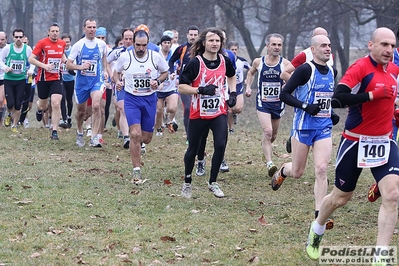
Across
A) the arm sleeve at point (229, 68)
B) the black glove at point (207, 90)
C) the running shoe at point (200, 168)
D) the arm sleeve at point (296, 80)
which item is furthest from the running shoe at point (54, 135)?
the arm sleeve at point (296, 80)

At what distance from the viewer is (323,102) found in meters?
8.32

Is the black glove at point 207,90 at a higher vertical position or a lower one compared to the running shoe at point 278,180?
higher

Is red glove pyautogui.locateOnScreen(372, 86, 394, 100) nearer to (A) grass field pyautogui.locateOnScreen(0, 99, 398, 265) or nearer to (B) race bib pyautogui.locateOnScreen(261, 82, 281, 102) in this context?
(A) grass field pyautogui.locateOnScreen(0, 99, 398, 265)

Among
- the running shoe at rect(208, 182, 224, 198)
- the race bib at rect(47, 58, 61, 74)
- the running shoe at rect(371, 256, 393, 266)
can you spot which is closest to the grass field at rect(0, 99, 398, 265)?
the running shoe at rect(208, 182, 224, 198)

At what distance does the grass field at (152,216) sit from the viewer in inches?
272


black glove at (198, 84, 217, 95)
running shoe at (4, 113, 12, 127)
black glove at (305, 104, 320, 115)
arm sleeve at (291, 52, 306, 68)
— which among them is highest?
arm sleeve at (291, 52, 306, 68)

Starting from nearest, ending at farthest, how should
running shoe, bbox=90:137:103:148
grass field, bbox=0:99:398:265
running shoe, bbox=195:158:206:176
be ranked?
grass field, bbox=0:99:398:265 → running shoe, bbox=195:158:206:176 → running shoe, bbox=90:137:103:148

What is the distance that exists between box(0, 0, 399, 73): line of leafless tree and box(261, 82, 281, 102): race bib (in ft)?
57.8

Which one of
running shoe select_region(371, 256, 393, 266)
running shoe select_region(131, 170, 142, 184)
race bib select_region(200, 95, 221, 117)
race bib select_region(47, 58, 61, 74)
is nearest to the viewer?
running shoe select_region(371, 256, 393, 266)

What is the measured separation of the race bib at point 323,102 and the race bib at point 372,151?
6.08ft

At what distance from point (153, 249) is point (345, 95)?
2248mm

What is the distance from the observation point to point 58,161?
12.6m

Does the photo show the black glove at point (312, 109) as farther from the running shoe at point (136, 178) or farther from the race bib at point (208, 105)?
the running shoe at point (136, 178)

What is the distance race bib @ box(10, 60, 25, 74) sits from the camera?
16.8 meters
